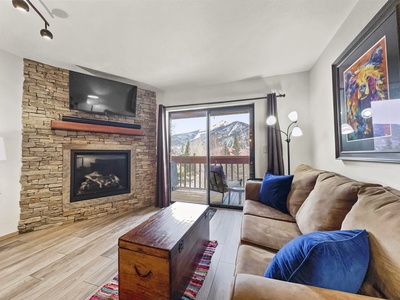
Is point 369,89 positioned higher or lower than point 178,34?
lower

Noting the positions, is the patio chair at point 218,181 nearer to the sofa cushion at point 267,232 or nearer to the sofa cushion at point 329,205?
the sofa cushion at point 267,232

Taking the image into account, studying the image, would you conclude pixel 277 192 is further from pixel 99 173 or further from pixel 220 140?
pixel 99 173

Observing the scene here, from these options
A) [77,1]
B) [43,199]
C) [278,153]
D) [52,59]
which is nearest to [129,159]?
[43,199]

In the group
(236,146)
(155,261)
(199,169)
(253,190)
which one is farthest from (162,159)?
(155,261)

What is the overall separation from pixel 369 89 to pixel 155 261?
80.2 inches

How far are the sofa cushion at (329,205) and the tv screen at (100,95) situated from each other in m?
3.10

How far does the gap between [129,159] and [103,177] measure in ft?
1.75

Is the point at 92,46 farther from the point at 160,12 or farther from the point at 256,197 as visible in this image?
the point at 256,197

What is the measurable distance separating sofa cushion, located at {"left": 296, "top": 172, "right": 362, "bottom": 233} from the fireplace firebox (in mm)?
2930

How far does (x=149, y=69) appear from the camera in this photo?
9.21 feet

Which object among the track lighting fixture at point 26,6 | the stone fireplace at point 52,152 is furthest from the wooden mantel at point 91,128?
the track lighting fixture at point 26,6

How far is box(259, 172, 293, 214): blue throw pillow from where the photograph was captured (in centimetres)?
198

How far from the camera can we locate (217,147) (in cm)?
354

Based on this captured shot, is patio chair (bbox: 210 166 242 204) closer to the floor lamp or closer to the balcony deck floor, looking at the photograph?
the balcony deck floor
